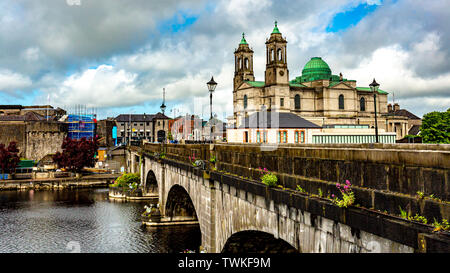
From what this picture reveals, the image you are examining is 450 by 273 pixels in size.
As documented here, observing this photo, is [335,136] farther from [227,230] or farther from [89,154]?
[89,154]

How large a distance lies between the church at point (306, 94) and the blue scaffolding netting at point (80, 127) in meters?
41.8

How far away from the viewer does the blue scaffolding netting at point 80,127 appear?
332ft

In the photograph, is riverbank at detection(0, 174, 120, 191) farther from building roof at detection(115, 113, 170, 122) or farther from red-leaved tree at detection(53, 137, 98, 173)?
building roof at detection(115, 113, 170, 122)

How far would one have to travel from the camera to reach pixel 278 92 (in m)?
91.9

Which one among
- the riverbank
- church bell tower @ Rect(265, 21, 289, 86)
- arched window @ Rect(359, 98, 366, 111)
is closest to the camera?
the riverbank

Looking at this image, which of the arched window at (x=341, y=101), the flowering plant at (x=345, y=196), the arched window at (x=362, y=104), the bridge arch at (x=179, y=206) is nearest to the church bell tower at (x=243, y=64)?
the arched window at (x=341, y=101)

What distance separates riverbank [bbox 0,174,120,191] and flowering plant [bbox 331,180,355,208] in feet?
207

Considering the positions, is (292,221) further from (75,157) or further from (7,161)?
(7,161)

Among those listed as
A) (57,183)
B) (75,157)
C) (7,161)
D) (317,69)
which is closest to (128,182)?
(57,183)

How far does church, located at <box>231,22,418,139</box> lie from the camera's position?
91.8m

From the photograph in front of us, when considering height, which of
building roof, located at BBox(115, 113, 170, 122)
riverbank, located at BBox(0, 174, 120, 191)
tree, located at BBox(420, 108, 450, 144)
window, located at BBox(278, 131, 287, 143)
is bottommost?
riverbank, located at BBox(0, 174, 120, 191)

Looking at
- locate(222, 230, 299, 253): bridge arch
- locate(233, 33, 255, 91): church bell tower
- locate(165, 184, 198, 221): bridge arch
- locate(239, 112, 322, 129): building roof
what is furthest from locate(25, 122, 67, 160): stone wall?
locate(222, 230, 299, 253): bridge arch

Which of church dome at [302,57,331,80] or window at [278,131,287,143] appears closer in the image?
window at [278,131,287,143]
